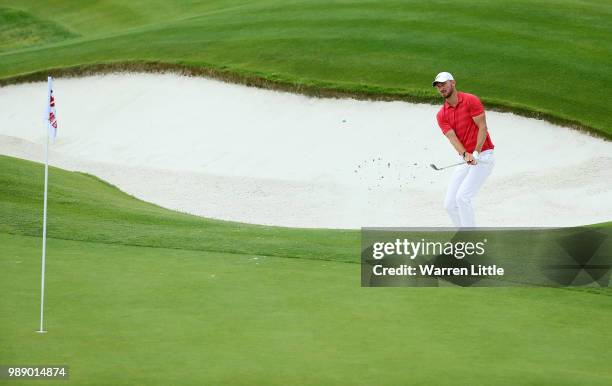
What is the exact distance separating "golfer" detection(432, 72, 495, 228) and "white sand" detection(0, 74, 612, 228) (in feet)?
19.3

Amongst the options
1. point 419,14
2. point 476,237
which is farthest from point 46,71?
point 476,237

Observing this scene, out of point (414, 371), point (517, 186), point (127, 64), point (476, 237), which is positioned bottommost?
point (414, 371)

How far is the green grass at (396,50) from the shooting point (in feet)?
73.4

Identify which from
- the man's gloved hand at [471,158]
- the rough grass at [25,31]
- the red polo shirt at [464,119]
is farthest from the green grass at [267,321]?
the rough grass at [25,31]

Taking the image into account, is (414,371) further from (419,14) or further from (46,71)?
(46,71)

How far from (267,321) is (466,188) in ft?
14.2

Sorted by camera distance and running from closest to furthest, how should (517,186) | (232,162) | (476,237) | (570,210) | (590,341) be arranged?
1. (590,341)
2. (476,237)
3. (570,210)
4. (517,186)
5. (232,162)

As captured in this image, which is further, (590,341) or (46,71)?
(46,71)

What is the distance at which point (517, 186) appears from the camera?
19328 mm

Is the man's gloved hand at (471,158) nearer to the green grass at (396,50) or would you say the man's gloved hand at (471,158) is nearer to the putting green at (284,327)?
the putting green at (284,327)

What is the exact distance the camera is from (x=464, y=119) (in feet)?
39.3

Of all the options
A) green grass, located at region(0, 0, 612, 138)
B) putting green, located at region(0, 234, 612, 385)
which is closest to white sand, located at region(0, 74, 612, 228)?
green grass, located at region(0, 0, 612, 138)

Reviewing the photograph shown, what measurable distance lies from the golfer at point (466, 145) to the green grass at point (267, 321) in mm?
1313

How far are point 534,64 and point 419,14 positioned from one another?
4.41 metres
